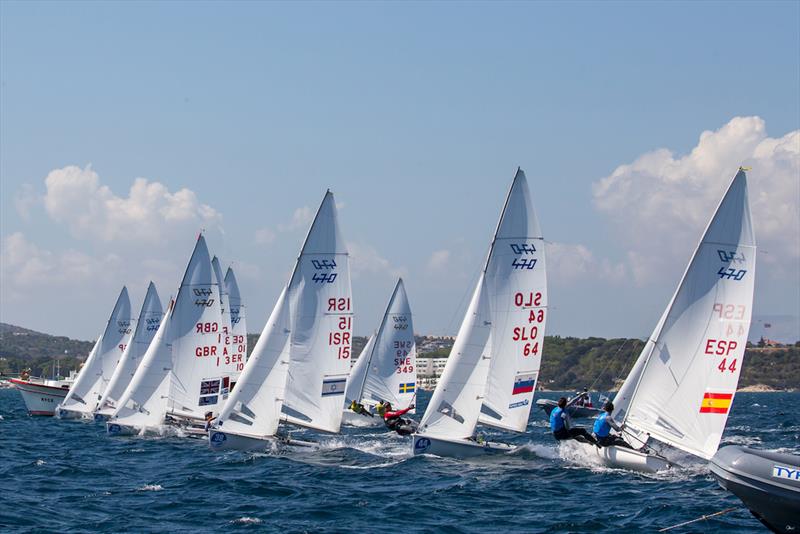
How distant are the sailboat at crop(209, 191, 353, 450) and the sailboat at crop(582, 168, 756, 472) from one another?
918 centimetres

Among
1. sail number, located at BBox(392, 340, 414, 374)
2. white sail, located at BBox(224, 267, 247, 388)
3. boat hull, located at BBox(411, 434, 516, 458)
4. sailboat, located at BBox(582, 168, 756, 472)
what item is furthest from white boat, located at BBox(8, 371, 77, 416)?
sailboat, located at BBox(582, 168, 756, 472)

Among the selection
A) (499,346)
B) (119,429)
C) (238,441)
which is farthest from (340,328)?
(119,429)

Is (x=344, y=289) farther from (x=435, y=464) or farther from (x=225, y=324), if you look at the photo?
(x=225, y=324)

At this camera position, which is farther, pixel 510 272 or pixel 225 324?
pixel 225 324

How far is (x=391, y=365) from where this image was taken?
152 ft

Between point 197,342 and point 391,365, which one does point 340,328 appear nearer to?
point 197,342

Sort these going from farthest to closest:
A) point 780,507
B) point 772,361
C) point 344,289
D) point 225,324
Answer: point 772,361, point 225,324, point 344,289, point 780,507

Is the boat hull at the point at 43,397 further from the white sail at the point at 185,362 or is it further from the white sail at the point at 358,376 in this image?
the white sail at the point at 185,362

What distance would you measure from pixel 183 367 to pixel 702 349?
19.4 meters

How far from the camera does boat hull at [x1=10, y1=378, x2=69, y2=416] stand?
53.0m

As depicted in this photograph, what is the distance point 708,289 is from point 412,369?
2314cm

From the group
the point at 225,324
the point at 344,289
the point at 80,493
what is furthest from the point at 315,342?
the point at 225,324

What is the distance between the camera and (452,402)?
2908 centimetres

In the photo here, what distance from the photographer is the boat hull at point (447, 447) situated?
93.2ft
